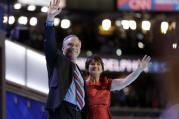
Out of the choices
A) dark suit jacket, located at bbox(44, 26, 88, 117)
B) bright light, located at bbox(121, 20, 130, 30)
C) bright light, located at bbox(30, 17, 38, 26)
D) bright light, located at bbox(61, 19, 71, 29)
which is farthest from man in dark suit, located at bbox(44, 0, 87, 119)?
bright light, located at bbox(121, 20, 130, 30)

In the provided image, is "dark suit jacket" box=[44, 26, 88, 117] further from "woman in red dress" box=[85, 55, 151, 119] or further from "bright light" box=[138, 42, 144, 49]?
"bright light" box=[138, 42, 144, 49]

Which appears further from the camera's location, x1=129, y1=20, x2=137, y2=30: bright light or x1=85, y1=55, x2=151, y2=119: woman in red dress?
x1=129, y1=20, x2=137, y2=30: bright light

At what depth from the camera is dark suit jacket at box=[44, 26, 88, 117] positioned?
4305 mm

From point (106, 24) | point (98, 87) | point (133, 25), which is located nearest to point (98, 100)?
point (98, 87)

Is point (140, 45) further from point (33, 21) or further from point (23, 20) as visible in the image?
point (23, 20)

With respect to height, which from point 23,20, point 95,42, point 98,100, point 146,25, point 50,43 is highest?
point 50,43

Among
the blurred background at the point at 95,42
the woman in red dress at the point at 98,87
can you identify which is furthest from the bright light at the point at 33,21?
the woman in red dress at the point at 98,87

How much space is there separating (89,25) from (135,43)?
2594 millimetres

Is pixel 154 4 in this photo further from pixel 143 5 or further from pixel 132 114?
pixel 132 114

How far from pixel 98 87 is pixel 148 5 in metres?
18.5

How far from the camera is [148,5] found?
901 inches

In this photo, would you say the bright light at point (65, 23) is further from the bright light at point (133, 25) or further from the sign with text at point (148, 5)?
the sign with text at point (148, 5)

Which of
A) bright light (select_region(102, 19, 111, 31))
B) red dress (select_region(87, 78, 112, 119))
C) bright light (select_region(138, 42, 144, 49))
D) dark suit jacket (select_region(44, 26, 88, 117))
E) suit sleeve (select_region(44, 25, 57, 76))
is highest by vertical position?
suit sleeve (select_region(44, 25, 57, 76))

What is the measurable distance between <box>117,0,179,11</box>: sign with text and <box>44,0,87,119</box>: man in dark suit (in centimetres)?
1802
